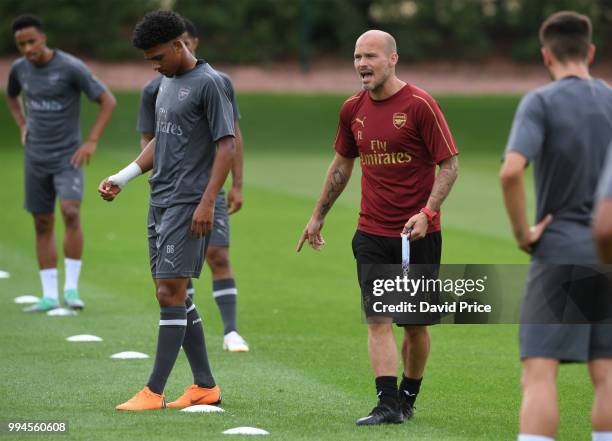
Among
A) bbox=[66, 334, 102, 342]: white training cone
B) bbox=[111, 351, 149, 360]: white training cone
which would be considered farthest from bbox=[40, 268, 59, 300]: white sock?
bbox=[111, 351, 149, 360]: white training cone

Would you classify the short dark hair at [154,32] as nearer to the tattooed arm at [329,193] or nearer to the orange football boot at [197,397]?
the tattooed arm at [329,193]

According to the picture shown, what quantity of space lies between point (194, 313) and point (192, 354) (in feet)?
0.82

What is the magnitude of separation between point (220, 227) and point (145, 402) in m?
2.71

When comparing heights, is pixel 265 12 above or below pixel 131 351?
above

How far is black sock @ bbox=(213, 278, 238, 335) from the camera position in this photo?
400 inches

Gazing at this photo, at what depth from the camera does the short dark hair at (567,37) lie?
18.3ft

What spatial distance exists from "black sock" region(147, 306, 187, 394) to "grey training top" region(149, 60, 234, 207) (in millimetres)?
642

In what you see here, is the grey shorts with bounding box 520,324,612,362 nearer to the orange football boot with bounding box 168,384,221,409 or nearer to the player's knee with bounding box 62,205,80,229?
the orange football boot with bounding box 168,384,221,409

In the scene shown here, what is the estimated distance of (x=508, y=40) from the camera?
4538 centimetres

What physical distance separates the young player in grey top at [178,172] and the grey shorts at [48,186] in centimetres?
424

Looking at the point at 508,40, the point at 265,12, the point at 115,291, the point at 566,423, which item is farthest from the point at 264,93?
the point at 566,423

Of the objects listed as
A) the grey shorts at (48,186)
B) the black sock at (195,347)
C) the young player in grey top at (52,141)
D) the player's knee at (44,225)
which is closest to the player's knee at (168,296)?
the black sock at (195,347)

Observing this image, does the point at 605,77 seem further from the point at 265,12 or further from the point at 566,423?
the point at 566,423

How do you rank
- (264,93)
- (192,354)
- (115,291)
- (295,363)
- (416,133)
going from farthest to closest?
(264,93)
(115,291)
(295,363)
(192,354)
(416,133)
